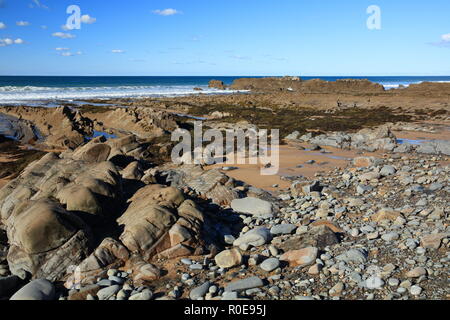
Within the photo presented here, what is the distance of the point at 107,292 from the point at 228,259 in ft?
7.84

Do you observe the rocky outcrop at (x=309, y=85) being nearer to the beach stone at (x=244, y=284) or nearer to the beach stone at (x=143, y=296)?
the beach stone at (x=244, y=284)

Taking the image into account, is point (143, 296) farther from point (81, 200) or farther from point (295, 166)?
point (295, 166)

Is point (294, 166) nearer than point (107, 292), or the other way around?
point (107, 292)

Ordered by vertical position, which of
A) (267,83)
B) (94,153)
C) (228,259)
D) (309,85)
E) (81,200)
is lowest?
(228,259)

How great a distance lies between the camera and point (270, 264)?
23.5 feet

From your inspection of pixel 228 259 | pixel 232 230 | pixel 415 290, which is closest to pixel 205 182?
pixel 232 230

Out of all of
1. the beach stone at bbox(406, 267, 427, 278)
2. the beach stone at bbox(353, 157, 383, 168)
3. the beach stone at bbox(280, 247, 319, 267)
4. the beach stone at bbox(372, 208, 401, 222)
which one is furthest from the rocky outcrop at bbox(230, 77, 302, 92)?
the beach stone at bbox(406, 267, 427, 278)

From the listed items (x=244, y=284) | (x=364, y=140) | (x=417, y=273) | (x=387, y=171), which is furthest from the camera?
(x=364, y=140)
